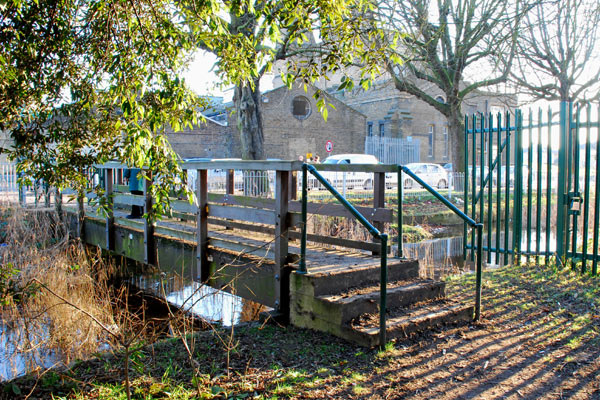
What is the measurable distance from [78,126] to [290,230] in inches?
95.2

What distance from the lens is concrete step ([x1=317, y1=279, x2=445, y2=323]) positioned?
4746 mm

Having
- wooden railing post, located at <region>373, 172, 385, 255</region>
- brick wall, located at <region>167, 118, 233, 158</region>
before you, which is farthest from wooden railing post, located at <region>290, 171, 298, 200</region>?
brick wall, located at <region>167, 118, 233, 158</region>

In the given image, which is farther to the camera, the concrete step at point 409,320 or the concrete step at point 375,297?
the concrete step at point 375,297

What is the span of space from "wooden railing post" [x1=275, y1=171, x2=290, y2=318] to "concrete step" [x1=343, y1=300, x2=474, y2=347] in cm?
104

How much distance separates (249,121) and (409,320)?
1190cm

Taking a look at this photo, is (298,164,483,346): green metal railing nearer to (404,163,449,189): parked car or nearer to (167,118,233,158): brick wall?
(404,163,449,189): parked car

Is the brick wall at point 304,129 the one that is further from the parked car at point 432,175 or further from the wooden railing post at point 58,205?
the wooden railing post at point 58,205

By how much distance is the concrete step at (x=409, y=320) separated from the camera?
454 centimetres

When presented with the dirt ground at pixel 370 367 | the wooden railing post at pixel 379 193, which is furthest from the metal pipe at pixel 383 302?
the wooden railing post at pixel 379 193

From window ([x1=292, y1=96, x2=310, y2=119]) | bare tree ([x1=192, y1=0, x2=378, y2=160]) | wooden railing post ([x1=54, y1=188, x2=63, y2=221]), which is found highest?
window ([x1=292, y1=96, x2=310, y2=119])

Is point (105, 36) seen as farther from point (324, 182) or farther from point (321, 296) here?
point (321, 296)

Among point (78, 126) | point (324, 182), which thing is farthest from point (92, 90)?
point (324, 182)

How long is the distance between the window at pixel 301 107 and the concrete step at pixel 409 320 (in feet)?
106

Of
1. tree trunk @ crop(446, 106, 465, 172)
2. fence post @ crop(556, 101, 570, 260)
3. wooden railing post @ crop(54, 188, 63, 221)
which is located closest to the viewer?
fence post @ crop(556, 101, 570, 260)
